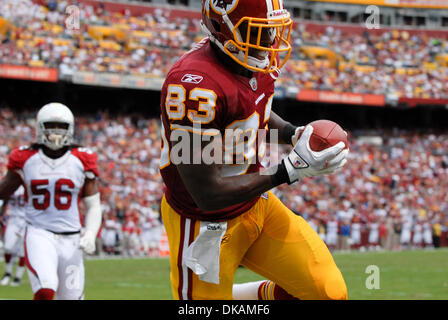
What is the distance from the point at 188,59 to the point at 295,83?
21.7 meters

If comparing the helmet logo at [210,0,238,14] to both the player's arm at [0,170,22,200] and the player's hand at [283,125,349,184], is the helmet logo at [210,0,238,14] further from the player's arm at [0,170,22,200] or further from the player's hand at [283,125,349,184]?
the player's arm at [0,170,22,200]

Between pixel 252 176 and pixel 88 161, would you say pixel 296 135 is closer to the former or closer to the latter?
pixel 252 176

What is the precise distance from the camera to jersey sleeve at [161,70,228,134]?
3234mm

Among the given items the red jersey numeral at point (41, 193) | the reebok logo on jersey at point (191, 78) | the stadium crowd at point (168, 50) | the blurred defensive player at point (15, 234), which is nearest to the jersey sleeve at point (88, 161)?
the red jersey numeral at point (41, 193)

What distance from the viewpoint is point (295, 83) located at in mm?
24875

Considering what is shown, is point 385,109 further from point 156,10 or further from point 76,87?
point 76,87

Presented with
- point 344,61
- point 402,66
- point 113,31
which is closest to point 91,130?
point 113,31

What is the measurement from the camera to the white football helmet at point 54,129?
18.7ft

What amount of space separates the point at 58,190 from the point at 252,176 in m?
2.79

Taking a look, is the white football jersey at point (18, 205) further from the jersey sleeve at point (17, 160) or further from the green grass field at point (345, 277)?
the jersey sleeve at point (17, 160)

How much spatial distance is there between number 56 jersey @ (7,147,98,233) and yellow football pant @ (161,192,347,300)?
6.95 feet

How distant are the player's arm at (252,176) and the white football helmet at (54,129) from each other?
2.64m

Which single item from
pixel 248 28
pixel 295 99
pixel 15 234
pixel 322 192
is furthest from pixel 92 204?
pixel 295 99
